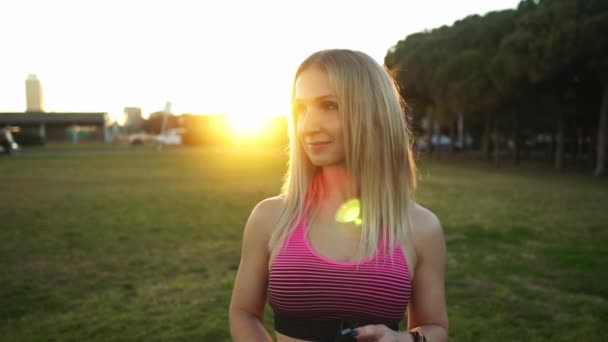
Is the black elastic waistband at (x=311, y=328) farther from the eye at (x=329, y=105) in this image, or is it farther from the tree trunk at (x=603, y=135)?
the tree trunk at (x=603, y=135)

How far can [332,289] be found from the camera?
1.70 m

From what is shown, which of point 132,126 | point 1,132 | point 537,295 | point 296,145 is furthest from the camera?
point 132,126

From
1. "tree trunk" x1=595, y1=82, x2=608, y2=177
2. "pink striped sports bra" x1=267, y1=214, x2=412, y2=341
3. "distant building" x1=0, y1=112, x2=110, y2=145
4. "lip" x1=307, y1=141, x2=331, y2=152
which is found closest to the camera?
"pink striped sports bra" x1=267, y1=214, x2=412, y2=341

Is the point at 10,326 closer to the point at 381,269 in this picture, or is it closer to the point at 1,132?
the point at 381,269

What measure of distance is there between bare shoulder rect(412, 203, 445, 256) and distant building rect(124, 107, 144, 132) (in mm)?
127650

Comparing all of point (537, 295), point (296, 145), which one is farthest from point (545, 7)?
point (296, 145)

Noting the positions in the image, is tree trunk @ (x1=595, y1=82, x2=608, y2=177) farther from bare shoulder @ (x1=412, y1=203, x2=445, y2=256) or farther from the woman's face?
the woman's face

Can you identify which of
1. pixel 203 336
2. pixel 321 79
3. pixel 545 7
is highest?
pixel 545 7

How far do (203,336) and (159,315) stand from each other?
758 mm

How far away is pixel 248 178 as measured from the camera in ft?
68.0

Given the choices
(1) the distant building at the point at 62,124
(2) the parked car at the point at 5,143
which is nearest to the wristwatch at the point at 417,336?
(2) the parked car at the point at 5,143

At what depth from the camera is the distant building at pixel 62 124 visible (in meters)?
78.9

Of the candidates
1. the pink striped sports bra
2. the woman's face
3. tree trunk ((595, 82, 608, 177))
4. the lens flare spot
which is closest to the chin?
the woman's face

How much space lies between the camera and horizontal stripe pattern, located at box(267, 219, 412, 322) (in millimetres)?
1705
